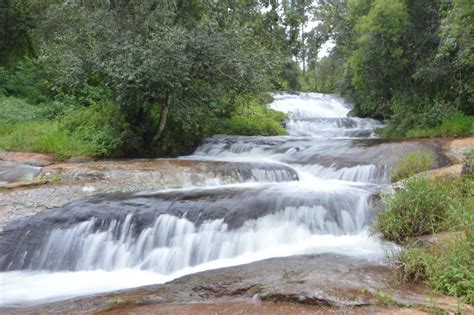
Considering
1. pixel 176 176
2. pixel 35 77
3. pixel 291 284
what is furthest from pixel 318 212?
pixel 35 77

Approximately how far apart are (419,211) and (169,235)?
3.59 m

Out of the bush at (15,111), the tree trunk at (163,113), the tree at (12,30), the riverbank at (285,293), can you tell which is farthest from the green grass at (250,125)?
the tree at (12,30)

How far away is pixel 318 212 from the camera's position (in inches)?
259

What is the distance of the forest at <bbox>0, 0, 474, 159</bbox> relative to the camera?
34.0 feet

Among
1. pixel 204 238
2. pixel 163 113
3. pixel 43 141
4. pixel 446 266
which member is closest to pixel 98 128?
pixel 43 141

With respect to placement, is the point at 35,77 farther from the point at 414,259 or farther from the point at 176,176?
the point at 414,259

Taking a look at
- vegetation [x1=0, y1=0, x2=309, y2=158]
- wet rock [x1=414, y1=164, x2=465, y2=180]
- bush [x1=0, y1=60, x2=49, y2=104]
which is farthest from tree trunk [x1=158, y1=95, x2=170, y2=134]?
wet rock [x1=414, y1=164, x2=465, y2=180]

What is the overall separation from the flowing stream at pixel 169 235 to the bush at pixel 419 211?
31 centimetres

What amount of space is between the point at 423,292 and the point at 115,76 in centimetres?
836

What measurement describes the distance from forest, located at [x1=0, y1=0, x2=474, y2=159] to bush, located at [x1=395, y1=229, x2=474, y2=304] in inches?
282

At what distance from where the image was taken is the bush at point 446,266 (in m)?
3.71

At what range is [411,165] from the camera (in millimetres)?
8391

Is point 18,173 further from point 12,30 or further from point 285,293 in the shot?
point 12,30

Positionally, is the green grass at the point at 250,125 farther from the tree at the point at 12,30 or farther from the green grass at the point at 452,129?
the tree at the point at 12,30
